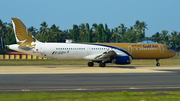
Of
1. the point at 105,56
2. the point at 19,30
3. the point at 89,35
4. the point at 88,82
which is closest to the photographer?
the point at 88,82

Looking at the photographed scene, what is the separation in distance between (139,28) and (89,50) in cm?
13435

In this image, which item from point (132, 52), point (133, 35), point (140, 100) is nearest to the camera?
point (140, 100)

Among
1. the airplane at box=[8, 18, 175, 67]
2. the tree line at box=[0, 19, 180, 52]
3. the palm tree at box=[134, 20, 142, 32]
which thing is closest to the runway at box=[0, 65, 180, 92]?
the airplane at box=[8, 18, 175, 67]

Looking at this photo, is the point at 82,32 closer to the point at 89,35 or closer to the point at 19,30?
the point at 89,35

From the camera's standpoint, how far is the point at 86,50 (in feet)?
119

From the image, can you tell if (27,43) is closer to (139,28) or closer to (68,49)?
(68,49)

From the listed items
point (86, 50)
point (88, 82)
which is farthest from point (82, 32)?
point (88, 82)

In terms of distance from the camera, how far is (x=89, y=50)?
36188 mm

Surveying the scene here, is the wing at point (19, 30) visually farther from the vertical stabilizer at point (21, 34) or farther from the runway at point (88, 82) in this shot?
the runway at point (88, 82)

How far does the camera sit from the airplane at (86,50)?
34.5m

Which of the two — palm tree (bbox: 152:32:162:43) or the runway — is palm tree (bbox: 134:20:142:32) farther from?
the runway

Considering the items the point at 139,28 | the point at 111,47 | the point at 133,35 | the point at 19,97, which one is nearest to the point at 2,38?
the point at 133,35

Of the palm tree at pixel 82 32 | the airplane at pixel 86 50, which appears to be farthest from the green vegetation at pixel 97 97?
the palm tree at pixel 82 32

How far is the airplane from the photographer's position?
3450cm
